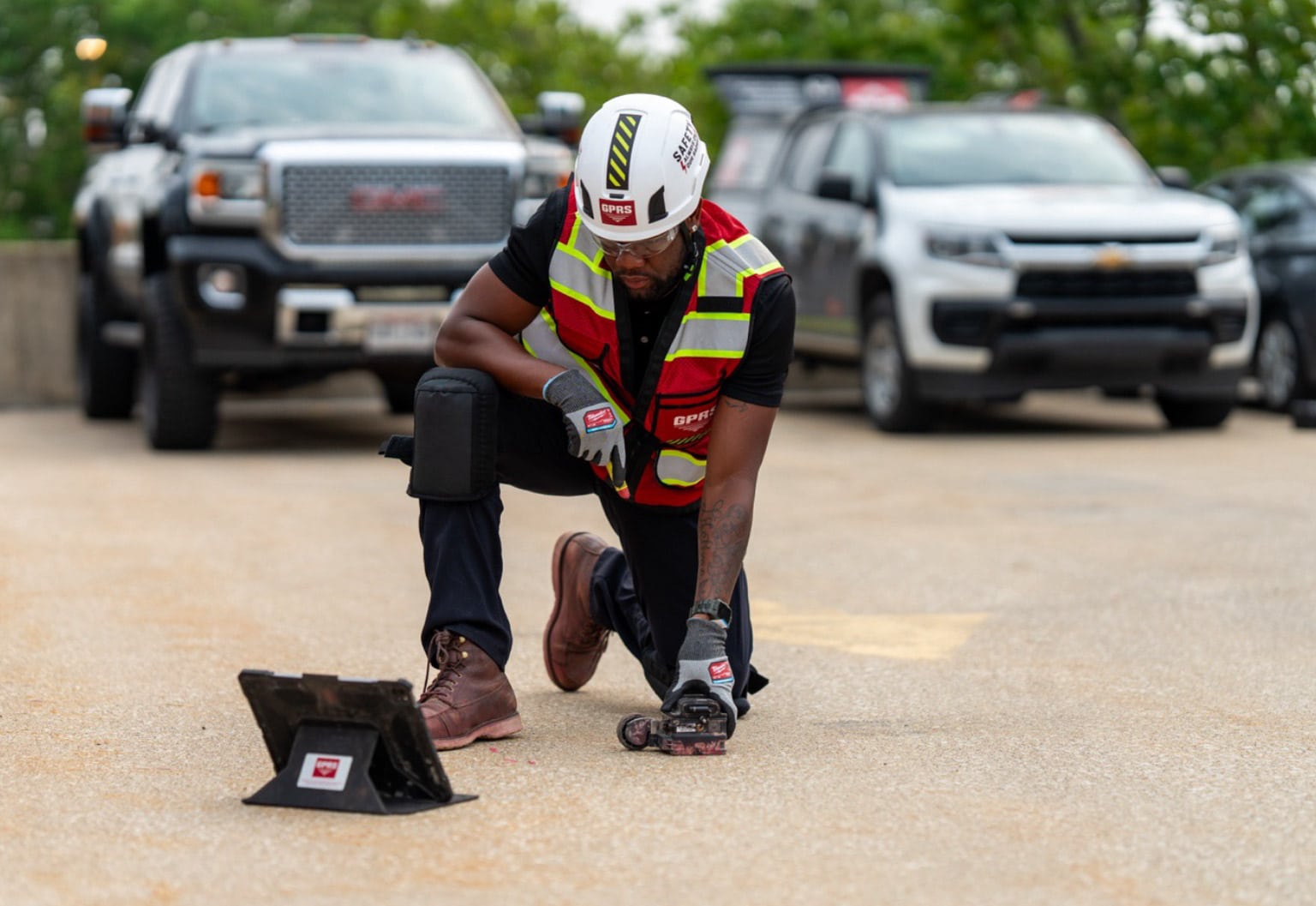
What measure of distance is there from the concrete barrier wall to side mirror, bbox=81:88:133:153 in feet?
9.64

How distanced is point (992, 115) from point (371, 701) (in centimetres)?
1065

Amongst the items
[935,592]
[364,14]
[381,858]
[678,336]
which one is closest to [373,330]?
[935,592]

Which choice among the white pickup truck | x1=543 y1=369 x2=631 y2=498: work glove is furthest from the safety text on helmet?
the white pickup truck

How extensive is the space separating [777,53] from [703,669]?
25.5 metres

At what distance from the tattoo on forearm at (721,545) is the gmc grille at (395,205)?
662 cm

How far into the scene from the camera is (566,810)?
436 cm

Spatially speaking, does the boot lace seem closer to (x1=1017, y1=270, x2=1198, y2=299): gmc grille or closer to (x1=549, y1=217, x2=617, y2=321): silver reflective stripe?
(x1=549, y1=217, x2=617, y2=321): silver reflective stripe

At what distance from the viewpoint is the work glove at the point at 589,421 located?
4.91 m

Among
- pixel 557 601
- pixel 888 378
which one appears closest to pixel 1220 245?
pixel 888 378

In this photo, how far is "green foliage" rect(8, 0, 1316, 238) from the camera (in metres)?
19.1

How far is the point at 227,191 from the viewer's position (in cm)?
1126

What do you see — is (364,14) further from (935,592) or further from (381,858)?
(381,858)

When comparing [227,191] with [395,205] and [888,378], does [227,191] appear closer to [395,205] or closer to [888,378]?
[395,205]

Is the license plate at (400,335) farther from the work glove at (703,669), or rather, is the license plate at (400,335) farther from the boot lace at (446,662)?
the work glove at (703,669)
